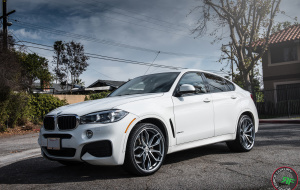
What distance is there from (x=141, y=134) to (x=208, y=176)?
43.5 inches

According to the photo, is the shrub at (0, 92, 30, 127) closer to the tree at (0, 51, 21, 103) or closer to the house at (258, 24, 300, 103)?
the tree at (0, 51, 21, 103)

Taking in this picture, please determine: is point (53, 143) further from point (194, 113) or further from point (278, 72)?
point (278, 72)

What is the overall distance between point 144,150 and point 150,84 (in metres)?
1.43

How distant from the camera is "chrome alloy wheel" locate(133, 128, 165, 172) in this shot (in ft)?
13.9

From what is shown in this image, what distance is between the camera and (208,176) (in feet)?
13.7

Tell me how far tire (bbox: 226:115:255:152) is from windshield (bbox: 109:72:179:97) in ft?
6.04

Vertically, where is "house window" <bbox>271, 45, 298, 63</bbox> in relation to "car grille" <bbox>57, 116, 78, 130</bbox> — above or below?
above

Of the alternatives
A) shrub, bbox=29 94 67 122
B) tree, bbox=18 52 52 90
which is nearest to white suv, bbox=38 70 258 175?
shrub, bbox=29 94 67 122

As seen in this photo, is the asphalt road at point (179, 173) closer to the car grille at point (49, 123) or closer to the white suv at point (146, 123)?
the white suv at point (146, 123)

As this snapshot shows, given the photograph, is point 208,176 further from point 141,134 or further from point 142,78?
point 142,78

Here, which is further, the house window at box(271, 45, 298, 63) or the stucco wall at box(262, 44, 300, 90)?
the house window at box(271, 45, 298, 63)

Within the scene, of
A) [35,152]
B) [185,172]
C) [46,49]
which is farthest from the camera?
[46,49]

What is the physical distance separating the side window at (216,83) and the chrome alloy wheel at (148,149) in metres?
1.81

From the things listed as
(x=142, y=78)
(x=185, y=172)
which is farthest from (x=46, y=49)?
(x=185, y=172)
